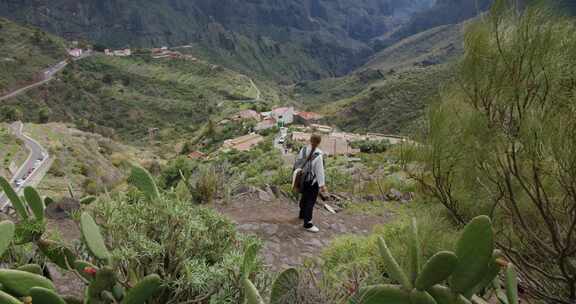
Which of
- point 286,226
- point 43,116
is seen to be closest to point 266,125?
point 43,116

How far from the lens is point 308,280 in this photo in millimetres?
2199

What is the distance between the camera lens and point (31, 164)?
83.4 feet

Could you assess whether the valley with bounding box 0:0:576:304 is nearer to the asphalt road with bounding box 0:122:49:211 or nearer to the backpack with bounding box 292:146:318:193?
the backpack with bounding box 292:146:318:193

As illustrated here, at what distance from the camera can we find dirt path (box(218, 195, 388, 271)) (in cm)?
409

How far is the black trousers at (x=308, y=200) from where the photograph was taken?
4.52 metres

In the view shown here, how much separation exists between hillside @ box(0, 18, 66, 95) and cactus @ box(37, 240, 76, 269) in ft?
193

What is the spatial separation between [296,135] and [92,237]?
28.5m

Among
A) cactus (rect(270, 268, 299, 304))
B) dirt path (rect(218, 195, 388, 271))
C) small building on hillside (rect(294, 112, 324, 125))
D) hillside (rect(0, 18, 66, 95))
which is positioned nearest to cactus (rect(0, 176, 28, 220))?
cactus (rect(270, 268, 299, 304))

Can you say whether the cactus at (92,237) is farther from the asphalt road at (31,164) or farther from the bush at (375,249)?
the asphalt road at (31,164)

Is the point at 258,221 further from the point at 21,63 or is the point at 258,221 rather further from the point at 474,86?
the point at 21,63

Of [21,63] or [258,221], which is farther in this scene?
[21,63]

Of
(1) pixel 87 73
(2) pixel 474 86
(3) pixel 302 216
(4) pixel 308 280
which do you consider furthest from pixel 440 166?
(1) pixel 87 73

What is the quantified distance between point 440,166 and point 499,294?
3.79 ft

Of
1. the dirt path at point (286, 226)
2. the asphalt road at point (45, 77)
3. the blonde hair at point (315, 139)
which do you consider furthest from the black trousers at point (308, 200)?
the asphalt road at point (45, 77)
